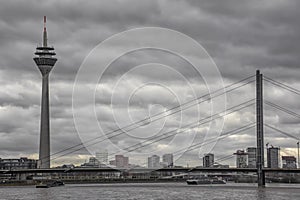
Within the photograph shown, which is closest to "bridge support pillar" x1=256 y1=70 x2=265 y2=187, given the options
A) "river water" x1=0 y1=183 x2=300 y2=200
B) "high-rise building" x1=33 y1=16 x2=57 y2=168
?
"river water" x1=0 y1=183 x2=300 y2=200

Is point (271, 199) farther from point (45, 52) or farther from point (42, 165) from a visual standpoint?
point (45, 52)

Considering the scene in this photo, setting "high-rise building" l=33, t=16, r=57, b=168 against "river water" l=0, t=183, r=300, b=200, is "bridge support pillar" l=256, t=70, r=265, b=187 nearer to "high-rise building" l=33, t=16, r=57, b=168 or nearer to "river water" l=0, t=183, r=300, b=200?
"river water" l=0, t=183, r=300, b=200

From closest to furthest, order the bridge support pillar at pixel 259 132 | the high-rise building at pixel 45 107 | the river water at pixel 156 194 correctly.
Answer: the river water at pixel 156 194 → the bridge support pillar at pixel 259 132 → the high-rise building at pixel 45 107

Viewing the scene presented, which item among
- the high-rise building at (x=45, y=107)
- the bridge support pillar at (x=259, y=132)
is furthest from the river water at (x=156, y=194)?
the high-rise building at (x=45, y=107)

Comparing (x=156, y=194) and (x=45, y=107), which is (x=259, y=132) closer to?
(x=156, y=194)

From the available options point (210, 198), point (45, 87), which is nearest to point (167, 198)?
point (210, 198)

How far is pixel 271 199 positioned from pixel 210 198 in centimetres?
817

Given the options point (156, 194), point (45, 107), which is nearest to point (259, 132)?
point (156, 194)

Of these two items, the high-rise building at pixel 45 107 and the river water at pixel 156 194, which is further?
the high-rise building at pixel 45 107

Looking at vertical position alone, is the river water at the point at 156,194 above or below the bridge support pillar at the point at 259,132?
below

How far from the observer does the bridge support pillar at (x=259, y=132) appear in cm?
11225

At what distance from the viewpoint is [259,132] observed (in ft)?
378

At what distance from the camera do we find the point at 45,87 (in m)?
190

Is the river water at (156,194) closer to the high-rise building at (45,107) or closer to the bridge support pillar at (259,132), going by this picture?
the bridge support pillar at (259,132)
